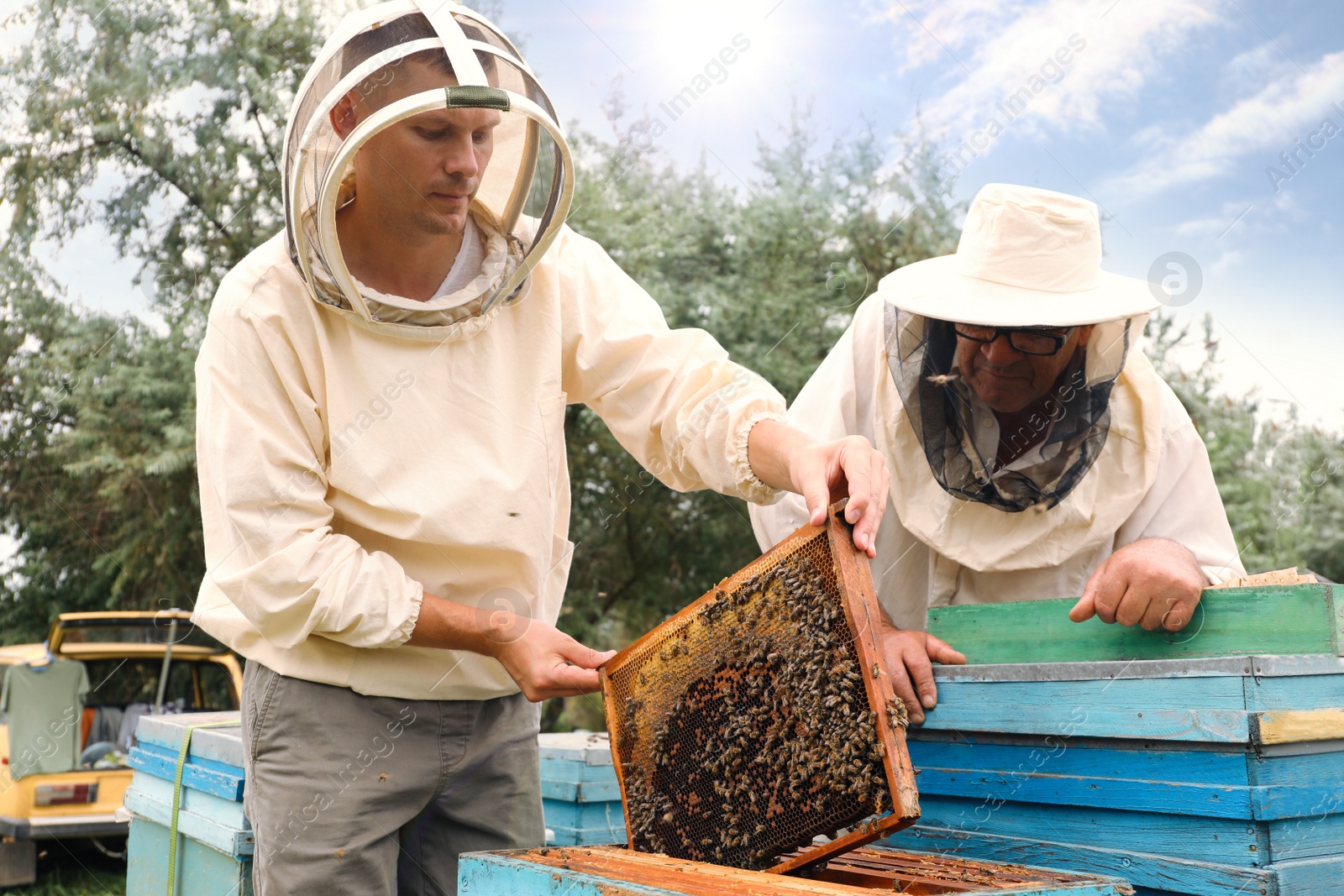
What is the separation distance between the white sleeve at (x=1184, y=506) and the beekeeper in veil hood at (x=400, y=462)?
129cm

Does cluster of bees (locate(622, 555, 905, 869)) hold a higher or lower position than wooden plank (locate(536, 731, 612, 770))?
higher

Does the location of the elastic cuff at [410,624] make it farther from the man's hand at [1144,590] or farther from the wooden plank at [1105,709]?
the man's hand at [1144,590]

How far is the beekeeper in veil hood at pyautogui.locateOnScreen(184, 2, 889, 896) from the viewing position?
2.36 meters

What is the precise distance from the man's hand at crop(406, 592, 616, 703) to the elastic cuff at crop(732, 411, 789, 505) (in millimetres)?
481

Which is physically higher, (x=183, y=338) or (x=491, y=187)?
(x=183, y=338)

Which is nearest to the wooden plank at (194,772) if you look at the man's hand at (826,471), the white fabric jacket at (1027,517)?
the white fabric jacket at (1027,517)

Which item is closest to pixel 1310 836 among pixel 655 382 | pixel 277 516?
pixel 655 382

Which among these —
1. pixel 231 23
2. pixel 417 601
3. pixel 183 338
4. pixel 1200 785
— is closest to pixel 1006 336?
pixel 1200 785

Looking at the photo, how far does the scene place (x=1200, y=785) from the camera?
6.40ft

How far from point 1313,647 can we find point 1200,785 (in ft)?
1.25

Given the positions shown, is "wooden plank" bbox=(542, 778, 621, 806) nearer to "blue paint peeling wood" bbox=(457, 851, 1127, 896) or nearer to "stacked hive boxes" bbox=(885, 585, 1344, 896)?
"stacked hive boxes" bbox=(885, 585, 1344, 896)

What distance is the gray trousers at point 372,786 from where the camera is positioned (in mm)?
2369

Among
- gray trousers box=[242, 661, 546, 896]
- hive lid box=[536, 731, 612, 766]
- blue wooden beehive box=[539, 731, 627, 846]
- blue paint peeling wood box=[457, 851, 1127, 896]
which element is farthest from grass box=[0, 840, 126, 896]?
blue paint peeling wood box=[457, 851, 1127, 896]

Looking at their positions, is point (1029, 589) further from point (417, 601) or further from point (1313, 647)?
point (417, 601)
